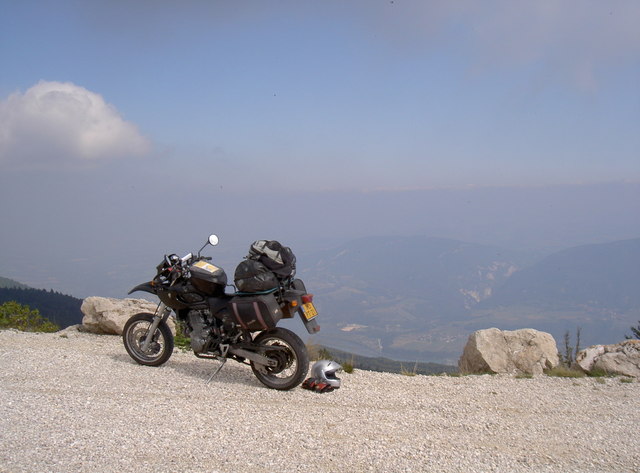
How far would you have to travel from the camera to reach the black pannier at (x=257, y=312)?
669 centimetres

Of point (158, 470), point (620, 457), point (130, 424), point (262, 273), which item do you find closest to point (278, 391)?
point (262, 273)

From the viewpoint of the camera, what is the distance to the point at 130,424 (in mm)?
5176

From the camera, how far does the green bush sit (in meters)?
11.8

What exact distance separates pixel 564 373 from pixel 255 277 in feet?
17.0

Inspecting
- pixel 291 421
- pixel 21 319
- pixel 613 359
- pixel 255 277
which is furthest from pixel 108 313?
pixel 613 359

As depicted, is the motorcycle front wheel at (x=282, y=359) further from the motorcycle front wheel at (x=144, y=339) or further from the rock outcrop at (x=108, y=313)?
the rock outcrop at (x=108, y=313)

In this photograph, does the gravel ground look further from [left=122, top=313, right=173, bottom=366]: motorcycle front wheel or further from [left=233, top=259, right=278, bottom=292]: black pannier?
[left=233, top=259, right=278, bottom=292]: black pannier

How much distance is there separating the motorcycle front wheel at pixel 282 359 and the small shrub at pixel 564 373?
4.29m

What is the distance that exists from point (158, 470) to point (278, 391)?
9.03ft

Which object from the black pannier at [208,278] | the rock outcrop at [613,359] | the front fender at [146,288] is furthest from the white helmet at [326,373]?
the rock outcrop at [613,359]

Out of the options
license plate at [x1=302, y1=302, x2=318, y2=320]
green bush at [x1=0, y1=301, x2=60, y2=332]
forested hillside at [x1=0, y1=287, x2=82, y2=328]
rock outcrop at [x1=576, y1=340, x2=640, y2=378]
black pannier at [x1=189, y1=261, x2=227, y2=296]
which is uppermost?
black pannier at [x1=189, y1=261, x2=227, y2=296]

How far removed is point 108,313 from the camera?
10539mm

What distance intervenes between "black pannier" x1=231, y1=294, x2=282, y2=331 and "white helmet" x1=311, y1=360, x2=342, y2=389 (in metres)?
0.87

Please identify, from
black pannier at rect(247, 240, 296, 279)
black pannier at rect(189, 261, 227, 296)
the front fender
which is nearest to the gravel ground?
the front fender
